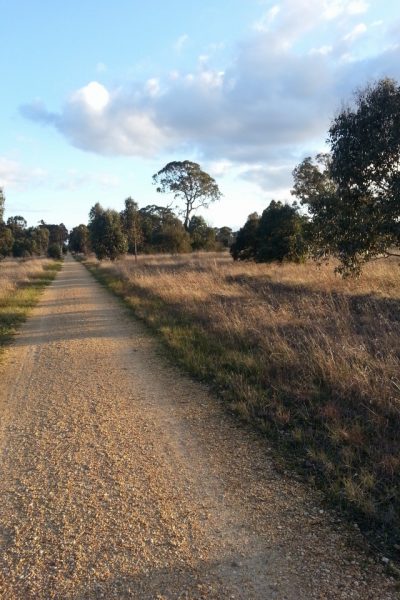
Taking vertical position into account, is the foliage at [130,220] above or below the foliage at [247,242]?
above

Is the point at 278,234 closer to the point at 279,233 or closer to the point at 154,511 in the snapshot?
the point at 279,233

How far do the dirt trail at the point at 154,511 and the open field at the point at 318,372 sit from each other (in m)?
0.35

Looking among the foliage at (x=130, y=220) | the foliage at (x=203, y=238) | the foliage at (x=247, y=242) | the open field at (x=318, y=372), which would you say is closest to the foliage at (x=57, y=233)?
the foliage at (x=203, y=238)

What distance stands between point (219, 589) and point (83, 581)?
0.82 metres

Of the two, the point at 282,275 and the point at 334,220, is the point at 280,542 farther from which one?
the point at 282,275

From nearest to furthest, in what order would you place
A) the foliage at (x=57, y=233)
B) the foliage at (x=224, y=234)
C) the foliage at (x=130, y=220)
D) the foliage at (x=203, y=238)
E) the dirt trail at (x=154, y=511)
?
the dirt trail at (x=154, y=511), the foliage at (x=130, y=220), the foliage at (x=203, y=238), the foliage at (x=224, y=234), the foliage at (x=57, y=233)

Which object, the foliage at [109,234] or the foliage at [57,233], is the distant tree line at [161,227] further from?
the foliage at [57,233]

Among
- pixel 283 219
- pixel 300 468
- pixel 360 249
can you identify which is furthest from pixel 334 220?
pixel 283 219

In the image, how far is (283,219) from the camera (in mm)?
24531

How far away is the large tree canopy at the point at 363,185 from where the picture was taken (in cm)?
900

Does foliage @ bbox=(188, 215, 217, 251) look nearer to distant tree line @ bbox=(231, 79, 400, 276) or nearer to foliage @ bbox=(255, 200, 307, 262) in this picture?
foliage @ bbox=(255, 200, 307, 262)

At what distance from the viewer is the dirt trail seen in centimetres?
267

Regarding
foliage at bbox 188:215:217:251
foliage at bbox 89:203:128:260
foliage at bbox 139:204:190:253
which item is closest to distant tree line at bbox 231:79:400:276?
foliage at bbox 89:203:128:260

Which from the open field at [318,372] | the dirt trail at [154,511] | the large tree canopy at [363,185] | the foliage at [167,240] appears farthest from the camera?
the foliage at [167,240]
